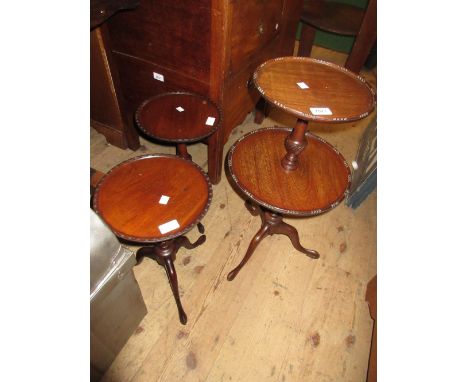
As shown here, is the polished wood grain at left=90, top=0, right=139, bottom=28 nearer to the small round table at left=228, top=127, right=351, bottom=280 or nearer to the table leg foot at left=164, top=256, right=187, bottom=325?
the small round table at left=228, top=127, right=351, bottom=280

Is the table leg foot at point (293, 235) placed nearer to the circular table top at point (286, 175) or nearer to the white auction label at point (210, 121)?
the circular table top at point (286, 175)

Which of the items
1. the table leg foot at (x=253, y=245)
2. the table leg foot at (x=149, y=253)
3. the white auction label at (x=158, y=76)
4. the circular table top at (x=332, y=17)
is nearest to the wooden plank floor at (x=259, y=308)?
the table leg foot at (x=253, y=245)

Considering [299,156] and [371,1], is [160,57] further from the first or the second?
[371,1]

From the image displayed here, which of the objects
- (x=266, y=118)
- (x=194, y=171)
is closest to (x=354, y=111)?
(x=194, y=171)

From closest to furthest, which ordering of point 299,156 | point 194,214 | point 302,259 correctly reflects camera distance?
point 194,214, point 299,156, point 302,259

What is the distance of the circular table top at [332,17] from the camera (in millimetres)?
3307

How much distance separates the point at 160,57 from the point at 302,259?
1770mm

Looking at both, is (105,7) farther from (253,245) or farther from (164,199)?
(253,245)

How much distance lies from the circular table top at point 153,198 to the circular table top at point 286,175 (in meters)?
0.23

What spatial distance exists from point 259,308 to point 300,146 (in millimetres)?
1105

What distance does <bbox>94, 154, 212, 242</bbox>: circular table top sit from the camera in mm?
1346

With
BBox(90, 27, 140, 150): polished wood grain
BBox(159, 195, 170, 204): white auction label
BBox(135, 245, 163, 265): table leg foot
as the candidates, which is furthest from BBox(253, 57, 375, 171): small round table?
BBox(90, 27, 140, 150): polished wood grain

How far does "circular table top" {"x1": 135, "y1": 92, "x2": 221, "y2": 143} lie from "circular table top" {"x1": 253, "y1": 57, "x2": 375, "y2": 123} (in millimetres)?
591

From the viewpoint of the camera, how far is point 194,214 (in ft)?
4.60
